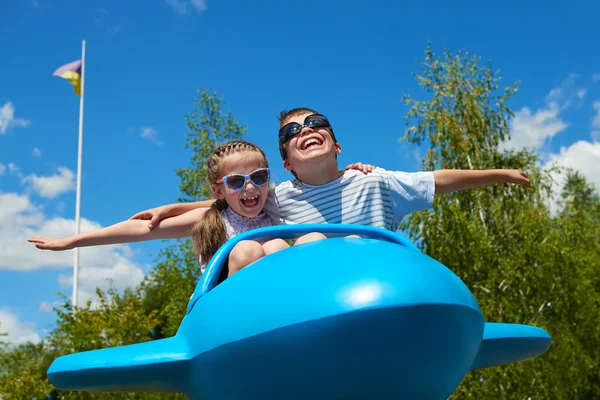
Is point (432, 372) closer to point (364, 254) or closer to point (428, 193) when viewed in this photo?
point (364, 254)

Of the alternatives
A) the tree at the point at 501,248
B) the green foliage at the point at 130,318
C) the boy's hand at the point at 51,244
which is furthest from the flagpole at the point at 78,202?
the boy's hand at the point at 51,244

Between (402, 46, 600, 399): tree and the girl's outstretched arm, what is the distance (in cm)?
1020

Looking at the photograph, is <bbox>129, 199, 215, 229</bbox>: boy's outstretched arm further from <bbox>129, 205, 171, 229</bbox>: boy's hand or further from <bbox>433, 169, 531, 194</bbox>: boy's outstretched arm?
<bbox>433, 169, 531, 194</bbox>: boy's outstretched arm

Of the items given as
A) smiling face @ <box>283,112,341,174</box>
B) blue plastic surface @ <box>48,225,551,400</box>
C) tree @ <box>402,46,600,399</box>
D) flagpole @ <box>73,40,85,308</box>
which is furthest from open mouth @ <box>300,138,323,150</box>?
flagpole @ <box>73,40,85,308</box>

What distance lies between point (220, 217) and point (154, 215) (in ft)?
1.15

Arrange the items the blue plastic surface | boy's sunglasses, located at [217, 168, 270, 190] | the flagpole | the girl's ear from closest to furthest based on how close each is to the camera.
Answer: the blue plastic surface, boy's sunglasses, located at [217, 168, 270, 190], the girl's ear, the flagpole

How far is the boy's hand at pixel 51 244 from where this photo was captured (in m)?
3.44

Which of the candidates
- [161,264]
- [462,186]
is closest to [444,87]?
[161,264]

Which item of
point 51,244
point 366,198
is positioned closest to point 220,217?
point 366,198

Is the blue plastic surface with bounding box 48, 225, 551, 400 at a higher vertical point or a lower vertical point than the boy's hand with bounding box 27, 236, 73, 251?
lower

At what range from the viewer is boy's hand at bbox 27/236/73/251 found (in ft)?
11.3

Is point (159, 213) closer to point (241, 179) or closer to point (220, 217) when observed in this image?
point (220, 217)

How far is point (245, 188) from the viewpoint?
334 cm

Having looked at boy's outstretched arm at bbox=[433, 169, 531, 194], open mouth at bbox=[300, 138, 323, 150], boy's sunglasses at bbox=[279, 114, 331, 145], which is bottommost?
boy's outstretched arm at bbox=[433, 169, 531, 194]
